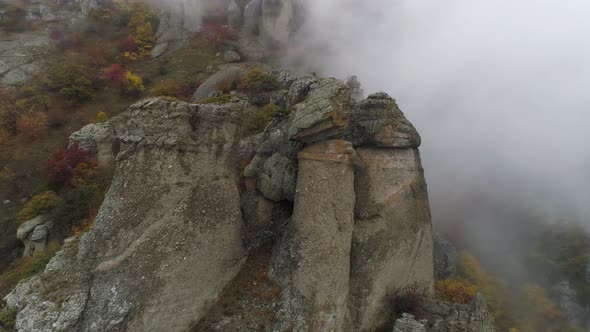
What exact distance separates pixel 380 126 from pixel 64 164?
69.8 ft

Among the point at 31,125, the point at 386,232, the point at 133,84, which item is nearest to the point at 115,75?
the point at 133,84

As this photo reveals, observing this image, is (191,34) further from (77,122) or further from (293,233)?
(293,233)

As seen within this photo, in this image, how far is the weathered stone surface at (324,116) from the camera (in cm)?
1102

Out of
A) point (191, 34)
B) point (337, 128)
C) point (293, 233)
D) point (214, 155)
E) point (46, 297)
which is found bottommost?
point (46, 297)

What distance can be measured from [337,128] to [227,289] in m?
6.42

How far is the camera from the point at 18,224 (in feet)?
66.4

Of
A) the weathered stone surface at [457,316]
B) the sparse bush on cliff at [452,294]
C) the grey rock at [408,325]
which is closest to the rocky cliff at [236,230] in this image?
the grey rock at [408,325]

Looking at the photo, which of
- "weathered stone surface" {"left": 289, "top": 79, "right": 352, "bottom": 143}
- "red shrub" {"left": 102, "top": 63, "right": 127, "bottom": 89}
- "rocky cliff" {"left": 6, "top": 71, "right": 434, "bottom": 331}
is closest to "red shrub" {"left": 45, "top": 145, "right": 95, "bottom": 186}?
"red shrub" {"left": 102, "top": 63, "right": 127, "bottom": 89}

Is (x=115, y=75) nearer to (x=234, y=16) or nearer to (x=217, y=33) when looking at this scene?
(x=217, y=33)

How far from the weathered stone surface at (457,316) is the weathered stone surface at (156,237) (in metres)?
7.36

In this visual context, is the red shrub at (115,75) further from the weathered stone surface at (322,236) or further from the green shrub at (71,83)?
the weathered stone surface at (322,236)

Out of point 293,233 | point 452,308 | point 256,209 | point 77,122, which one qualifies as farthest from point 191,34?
point 452,308

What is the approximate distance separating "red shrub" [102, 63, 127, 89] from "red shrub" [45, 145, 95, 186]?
499 inches

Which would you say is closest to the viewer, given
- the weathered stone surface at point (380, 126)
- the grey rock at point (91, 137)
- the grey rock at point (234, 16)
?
the weathered stone surface at point (380, 126)
